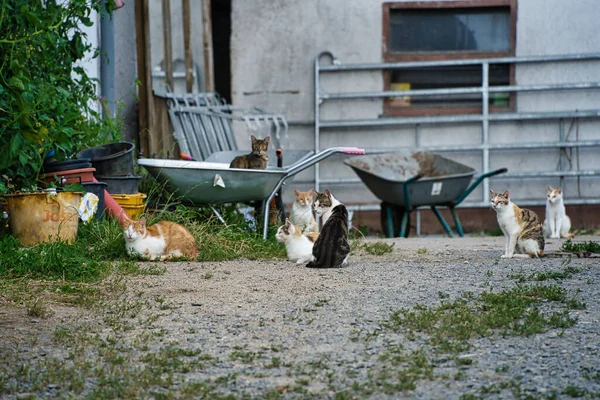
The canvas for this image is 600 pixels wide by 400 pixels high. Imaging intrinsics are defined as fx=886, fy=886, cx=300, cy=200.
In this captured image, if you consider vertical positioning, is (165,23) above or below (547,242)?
above

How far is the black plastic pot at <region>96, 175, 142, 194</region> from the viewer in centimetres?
676

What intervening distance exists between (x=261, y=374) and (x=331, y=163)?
7.72 meters

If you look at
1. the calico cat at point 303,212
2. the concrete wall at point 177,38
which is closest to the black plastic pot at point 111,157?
the calico cat at point 303,212

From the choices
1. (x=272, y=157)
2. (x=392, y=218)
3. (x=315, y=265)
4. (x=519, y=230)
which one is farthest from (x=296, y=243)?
(x=392, y=218)

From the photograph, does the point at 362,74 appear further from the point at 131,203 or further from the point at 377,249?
the point at 131,203

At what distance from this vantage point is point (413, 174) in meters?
10.0

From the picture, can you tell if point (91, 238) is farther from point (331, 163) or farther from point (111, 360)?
point (331, 163)

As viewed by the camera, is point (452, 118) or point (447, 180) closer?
point (447, 180)

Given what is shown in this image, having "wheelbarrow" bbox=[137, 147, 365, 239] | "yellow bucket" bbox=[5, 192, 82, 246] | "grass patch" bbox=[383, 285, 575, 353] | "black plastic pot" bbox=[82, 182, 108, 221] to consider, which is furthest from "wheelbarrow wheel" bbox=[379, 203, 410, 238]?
"grass patch" bbox=[383, 285, 575, 353]

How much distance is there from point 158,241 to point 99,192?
0.78 m

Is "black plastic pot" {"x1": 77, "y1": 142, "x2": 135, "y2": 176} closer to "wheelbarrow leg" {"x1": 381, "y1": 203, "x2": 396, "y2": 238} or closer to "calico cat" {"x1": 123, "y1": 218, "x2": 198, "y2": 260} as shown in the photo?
"calico cat" {"x1": 123, "y1": 218, "x2": 198, "y2": 260}

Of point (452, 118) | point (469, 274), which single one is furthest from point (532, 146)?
point (469, 274)

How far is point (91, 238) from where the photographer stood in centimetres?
616

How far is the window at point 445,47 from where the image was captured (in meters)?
10.9
